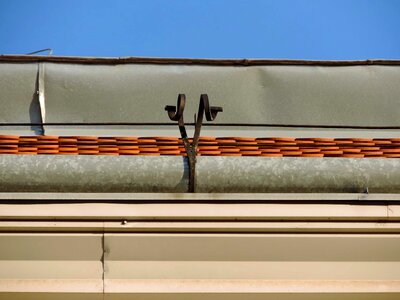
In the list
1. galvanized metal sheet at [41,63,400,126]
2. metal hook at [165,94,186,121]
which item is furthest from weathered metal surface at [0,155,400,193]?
galvanized metal sheet at [41,63,400,126]

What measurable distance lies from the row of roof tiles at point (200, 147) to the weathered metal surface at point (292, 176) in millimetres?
648

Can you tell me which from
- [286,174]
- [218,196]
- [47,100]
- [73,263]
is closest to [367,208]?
[286,174]

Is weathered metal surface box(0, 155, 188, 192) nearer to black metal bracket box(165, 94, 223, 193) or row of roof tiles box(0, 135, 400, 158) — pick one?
black metal bracket box(165, 94, 223, 193)

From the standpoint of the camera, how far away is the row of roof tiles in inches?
154

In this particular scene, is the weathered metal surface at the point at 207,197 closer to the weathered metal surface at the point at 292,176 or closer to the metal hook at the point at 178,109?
the weathered metal surface at the point at 292,176

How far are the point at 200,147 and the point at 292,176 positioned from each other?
87 centimetres

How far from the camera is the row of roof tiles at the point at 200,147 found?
12.8 ft

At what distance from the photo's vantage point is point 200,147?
12.9 ft

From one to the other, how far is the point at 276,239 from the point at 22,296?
4.10 feet

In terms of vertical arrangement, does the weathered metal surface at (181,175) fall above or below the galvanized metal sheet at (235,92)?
below

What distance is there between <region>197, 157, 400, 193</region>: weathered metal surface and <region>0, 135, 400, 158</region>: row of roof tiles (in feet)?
2.12

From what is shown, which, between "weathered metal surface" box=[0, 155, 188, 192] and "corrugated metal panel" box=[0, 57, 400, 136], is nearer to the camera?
"weathered metal surface" box=[0, 155, 188, 192]

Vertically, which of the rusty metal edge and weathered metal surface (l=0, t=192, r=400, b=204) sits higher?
the rusty metal edge

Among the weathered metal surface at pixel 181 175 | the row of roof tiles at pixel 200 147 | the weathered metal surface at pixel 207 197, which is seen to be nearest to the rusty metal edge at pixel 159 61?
the row of roof tiles at pixel 200 147
